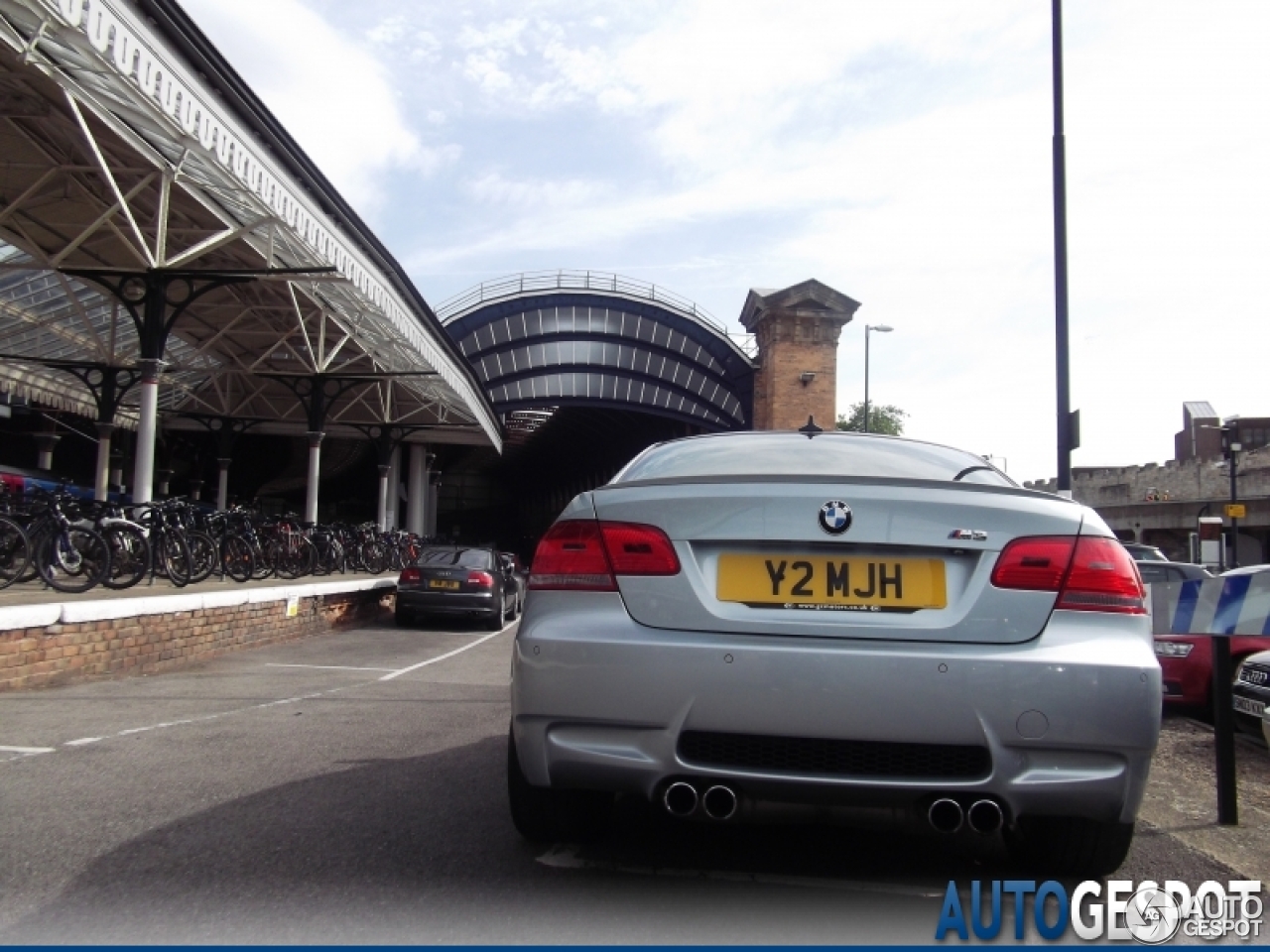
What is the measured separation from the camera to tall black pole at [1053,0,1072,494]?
12.1m

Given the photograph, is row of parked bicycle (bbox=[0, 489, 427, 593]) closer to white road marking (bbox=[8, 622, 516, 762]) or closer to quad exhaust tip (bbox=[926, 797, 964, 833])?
white road marking (bbox=[8, 622, 516, 762])

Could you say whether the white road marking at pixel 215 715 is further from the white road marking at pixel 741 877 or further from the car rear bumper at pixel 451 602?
the car rear bumper at pixel 451 602

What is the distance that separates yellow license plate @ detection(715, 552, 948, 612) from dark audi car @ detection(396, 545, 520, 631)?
1370 cm

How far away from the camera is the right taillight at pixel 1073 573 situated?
2.99 meters

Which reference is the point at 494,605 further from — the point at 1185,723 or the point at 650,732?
the point at 650,732

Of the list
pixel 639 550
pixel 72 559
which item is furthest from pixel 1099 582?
pixel 72 559

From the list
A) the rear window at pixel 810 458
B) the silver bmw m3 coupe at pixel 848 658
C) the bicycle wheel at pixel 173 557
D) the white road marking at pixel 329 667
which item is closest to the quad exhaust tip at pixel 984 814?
the silver bmw m3 coupe at pixel 848 658

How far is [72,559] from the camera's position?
1058cm

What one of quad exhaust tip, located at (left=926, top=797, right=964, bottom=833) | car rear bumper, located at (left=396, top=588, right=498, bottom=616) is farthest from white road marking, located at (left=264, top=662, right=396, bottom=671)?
quad exhaust tip, located at (left=926, top=797, right=964, bottom=833)

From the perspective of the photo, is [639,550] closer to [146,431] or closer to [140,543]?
[140,543]

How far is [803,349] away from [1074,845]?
33764 mm

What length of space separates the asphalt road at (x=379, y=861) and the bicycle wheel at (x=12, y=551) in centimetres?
463

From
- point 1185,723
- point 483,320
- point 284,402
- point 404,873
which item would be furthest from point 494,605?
point 483,320

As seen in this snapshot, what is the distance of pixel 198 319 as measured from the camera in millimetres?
22719
